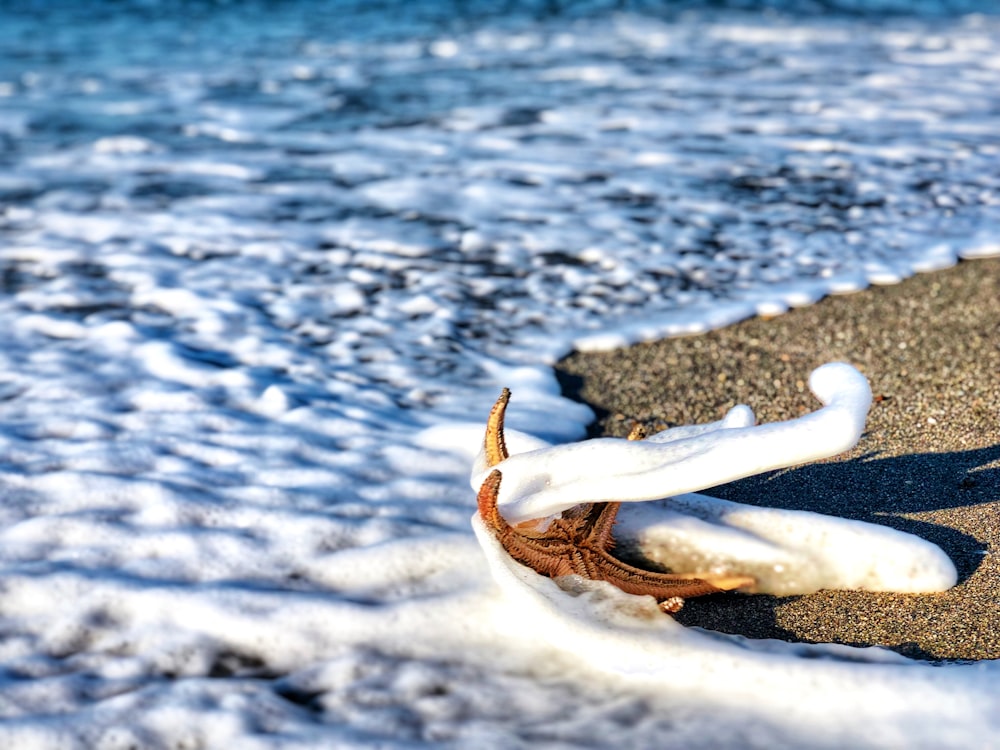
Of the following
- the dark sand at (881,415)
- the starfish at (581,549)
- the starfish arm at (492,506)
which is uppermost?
the starfish arm at (492,506)

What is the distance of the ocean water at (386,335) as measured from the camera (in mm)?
1640

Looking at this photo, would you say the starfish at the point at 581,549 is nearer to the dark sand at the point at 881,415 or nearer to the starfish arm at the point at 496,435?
the starfish arm at the point at 496,435

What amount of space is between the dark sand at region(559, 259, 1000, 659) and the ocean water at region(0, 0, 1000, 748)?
0.11 metres

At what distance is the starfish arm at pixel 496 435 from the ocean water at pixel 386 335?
0.62ft

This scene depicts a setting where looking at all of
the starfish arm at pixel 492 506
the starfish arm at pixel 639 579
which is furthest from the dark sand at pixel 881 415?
the starfish arm at pixel 492 506

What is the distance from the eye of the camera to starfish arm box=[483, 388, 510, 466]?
1.76 meters

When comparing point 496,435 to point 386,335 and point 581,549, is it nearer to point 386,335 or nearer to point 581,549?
point 581,549

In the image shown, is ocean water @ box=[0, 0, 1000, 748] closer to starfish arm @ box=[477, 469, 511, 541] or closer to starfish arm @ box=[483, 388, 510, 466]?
starfish arm @ box=[477, 469, 511, 541]

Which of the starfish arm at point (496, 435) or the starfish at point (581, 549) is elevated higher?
the starfish arm at point (496, 435)

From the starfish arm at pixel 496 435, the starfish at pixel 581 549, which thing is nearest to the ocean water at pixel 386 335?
the starfish at pixel 581 549

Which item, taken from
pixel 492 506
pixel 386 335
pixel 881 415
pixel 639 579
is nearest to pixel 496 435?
pixel 492 506

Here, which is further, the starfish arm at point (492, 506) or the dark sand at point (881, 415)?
the dark sand at point (881, 415)

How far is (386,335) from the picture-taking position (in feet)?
10.4

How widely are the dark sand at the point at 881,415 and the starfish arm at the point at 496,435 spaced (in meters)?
0.44
